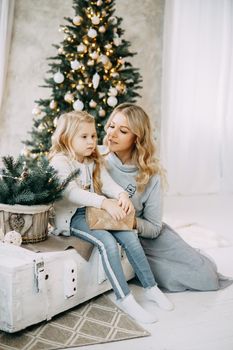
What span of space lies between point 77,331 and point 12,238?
1.67 feet

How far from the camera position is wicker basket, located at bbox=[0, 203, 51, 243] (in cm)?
213

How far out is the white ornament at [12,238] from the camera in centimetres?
210

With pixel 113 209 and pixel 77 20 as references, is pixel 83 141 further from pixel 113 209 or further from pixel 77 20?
pixel 77 20

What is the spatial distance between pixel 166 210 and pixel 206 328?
280cm

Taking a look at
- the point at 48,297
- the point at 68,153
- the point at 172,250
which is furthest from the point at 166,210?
the point at 48,297

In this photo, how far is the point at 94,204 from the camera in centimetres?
225

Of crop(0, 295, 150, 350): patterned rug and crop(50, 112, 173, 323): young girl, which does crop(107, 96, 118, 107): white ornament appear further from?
crop(0, 295, 150, 350): patterned rug

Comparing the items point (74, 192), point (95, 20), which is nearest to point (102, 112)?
point (95, 20)

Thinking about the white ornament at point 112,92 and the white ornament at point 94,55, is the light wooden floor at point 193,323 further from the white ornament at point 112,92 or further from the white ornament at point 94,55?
the white ornament at point 94,55

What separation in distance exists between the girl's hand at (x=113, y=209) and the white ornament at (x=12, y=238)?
16.8 inches

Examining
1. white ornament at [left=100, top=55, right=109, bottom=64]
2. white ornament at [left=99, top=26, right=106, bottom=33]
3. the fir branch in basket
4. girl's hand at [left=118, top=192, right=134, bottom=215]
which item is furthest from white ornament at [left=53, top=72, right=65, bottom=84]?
girl's hand at [left=118, top=192, right=134, bottom=215]

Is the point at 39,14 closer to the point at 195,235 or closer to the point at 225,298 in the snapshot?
the point at 195,235

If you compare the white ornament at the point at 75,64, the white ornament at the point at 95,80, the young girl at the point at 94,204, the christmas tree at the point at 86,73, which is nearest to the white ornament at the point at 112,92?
the christmas tree at the point at 86,73

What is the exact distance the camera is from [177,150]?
229 inches
